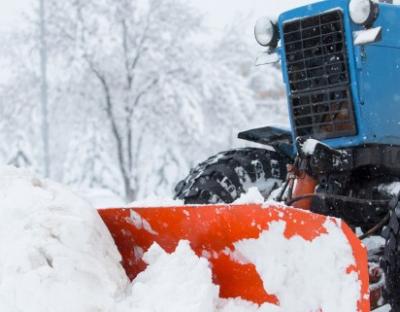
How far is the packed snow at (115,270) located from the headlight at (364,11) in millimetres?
1635

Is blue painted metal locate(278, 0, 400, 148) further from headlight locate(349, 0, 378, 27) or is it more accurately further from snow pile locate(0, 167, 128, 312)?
snow pile locate(0, 167, 128, 312)

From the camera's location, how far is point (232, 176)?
452cm

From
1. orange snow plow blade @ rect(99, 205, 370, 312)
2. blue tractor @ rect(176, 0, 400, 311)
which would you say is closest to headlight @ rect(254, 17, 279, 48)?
blue tractor @ rect(176, 0, 400, 311)

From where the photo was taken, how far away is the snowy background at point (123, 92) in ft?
61.8

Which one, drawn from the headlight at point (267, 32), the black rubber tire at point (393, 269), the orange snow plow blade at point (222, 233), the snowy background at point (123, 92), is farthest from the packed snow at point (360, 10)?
the snowy background at point (123, 92)

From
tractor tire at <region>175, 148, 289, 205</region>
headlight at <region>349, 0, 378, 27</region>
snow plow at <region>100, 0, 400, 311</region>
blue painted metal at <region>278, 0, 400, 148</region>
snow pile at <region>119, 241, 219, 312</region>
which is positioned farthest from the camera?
tractor tire at <region>175, 148, 289, 205</region>

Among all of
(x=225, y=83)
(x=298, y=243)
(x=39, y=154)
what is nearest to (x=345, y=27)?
(x=298, y=243)

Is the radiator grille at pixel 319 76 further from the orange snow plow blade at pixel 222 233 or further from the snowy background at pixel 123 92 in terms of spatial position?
the snowy background at pixel 123 92

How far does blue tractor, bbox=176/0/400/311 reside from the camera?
4059 mm

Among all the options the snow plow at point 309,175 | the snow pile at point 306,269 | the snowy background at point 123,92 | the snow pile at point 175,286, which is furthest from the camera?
the snowy background at point 123,92

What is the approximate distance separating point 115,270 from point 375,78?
2054 millimetres

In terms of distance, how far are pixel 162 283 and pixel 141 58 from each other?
1621cm

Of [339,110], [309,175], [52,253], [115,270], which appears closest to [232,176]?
[309,175]

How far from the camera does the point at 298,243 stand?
2.93 m
